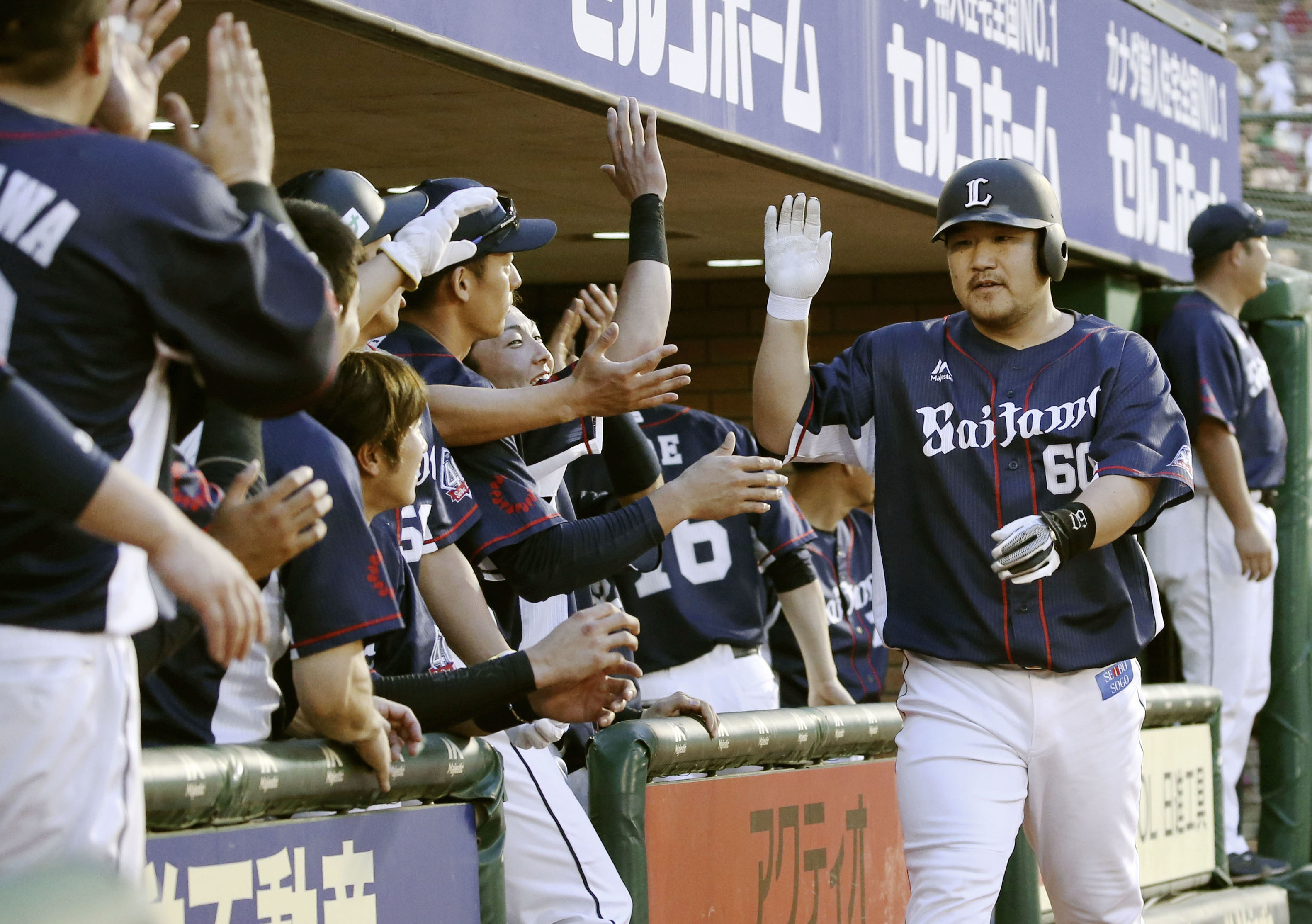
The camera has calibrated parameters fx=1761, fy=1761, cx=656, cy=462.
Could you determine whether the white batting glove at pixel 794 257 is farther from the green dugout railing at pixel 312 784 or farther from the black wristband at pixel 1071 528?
the green dugout railing at pixel 312 784

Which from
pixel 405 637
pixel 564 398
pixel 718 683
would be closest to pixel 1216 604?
pixel 718 683

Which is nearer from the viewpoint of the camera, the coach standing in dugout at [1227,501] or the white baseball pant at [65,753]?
the white baseball pant at [65,753]

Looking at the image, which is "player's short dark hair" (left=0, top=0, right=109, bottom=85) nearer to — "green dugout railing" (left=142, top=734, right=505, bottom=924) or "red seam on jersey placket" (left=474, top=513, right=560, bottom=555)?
"green dugout railing" (left=142, top=734, right=505, bottom=924)

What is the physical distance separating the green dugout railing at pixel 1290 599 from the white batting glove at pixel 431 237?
4384 mm

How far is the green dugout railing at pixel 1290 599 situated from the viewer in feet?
22.9

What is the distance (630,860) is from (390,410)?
1.08 metres

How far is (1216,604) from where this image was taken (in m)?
6.48

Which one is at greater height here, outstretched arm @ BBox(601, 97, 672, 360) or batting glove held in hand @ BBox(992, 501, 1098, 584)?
A: outstretched arm @ BBox(601, 97, 672, 360)

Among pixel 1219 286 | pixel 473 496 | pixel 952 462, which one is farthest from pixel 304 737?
pixel 1219 286

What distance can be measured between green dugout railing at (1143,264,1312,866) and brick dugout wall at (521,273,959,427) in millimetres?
964

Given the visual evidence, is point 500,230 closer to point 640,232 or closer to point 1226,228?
point 640,232

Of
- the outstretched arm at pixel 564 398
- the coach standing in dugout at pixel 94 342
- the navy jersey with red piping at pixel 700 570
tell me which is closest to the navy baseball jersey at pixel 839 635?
the navy jersey with red piping at pixel 700 570

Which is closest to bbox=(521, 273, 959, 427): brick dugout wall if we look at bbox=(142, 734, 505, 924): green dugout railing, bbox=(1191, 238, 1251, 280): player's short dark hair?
bbox=(1191, 238, 1251, 280): player's short dark hair

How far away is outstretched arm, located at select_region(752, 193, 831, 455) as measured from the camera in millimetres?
3771
